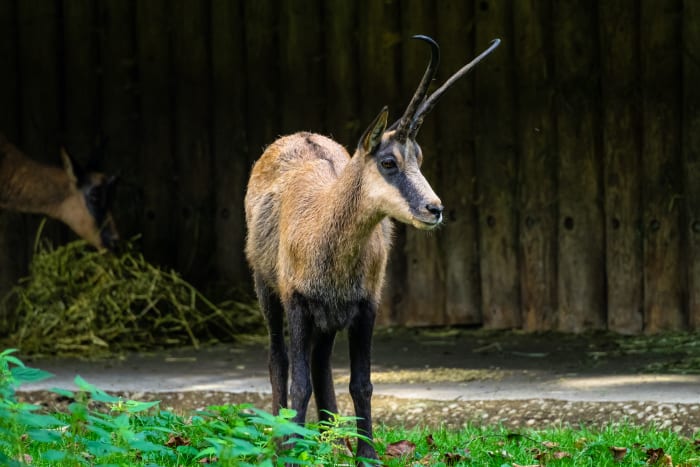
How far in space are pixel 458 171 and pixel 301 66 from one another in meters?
1.69

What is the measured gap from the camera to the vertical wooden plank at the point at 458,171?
404 inches

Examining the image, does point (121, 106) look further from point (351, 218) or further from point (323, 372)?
point (351, 218)

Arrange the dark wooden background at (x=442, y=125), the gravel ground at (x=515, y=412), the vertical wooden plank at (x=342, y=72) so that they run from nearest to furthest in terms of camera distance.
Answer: the gravel ground at (x=515, y=412) < the dark wooden background at (x=442, y=125) < the vertical wooden plank at (x=342, y=72)

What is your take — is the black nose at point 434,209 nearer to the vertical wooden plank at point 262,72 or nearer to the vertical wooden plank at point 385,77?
the vertical wooden plank at point 385,77

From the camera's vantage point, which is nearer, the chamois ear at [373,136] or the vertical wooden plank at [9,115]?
the chamois ear at [373,136]

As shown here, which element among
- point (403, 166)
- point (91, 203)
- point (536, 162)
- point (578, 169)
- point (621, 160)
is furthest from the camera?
point (91, 203)

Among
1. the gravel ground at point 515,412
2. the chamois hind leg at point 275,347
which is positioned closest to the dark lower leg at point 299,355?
the chamois hind leg at point 275,347

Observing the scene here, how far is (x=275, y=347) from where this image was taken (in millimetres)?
6504

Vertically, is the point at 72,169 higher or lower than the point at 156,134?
lower

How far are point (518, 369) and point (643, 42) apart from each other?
282 centimetres

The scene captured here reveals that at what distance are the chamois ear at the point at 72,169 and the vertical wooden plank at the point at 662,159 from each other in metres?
4.93

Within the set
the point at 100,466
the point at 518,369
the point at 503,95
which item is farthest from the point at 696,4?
the point at 100,466

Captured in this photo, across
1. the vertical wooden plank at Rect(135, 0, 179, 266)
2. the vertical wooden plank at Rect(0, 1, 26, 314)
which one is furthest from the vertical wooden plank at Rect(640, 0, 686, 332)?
the vertical wooden plank at Rect(0, 1, 26, 314)

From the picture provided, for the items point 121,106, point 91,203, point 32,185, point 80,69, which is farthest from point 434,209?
point 80,69
